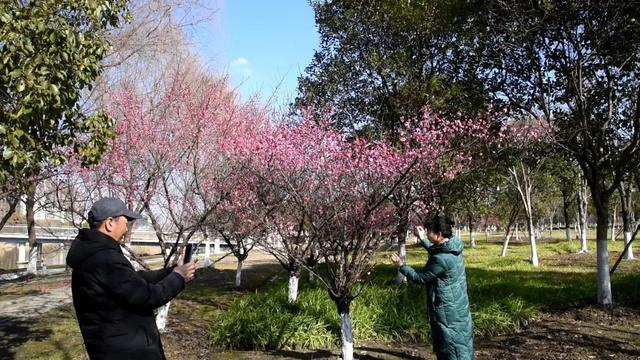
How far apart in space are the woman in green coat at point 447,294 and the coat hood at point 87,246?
8.30ft

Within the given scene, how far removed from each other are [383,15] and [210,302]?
7.29 metres

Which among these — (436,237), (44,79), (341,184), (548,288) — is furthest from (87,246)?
(548,288)

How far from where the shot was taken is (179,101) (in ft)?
28.7

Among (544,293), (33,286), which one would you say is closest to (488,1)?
(544,293)

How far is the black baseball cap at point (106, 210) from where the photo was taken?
110 inches

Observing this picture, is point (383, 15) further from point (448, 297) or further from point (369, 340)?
point (448, 297)

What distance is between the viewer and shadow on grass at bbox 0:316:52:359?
7559 mm

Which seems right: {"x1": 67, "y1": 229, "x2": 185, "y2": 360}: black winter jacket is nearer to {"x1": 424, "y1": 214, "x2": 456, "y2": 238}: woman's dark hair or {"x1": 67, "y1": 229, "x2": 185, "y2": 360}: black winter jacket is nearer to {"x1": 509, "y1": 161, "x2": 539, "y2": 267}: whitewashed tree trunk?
{"x1": 424, "y1": 214, "x2": 456, "y2": 238}: woman's dark hair

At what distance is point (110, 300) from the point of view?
2.64 meters

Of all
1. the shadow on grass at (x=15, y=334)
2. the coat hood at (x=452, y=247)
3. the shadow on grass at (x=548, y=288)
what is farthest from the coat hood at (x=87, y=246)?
the shadow on grass at (x=548, y=288)

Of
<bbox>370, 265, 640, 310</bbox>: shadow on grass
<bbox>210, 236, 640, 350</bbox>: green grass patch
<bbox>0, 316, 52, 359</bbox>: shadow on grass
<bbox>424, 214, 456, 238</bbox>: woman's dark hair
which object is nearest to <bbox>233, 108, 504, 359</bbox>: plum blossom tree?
<bbox>210, 236, 640, 350</bbox>: green grass patch

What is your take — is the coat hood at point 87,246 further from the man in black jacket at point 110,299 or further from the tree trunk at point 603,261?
the tree trunk at point 603,261

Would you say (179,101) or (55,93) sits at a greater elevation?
(179,101)

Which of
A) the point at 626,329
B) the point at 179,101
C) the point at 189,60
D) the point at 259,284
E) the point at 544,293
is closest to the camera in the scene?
the point at 626,329
